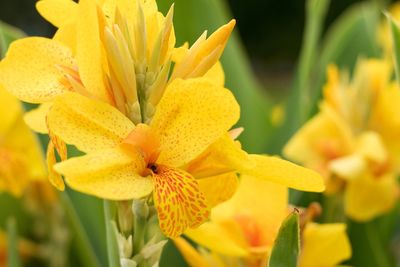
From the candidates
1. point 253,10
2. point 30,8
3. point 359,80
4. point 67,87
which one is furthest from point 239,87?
point 253,10

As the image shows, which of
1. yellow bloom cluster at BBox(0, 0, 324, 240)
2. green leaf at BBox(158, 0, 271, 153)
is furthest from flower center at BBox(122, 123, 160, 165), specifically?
green leaf at BBox(158, 0, 271, 153)

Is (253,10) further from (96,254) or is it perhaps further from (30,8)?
(96,254)

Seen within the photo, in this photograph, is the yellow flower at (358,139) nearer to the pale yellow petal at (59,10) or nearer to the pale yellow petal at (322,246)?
the pale yellow petal at (322,246)

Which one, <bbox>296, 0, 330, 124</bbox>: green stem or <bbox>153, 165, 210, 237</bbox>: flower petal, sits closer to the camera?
<bbox>153, 165, 210, 237</bbox>: flower petal

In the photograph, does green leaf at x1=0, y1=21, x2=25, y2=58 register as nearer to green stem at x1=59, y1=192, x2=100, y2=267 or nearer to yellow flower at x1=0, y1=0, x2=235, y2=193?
green stem at x1=59, y1=192, x2=100, y2=267

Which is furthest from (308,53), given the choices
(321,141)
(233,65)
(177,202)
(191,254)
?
(177,202)

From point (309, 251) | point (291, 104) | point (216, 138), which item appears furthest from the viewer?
point (291, 104)
